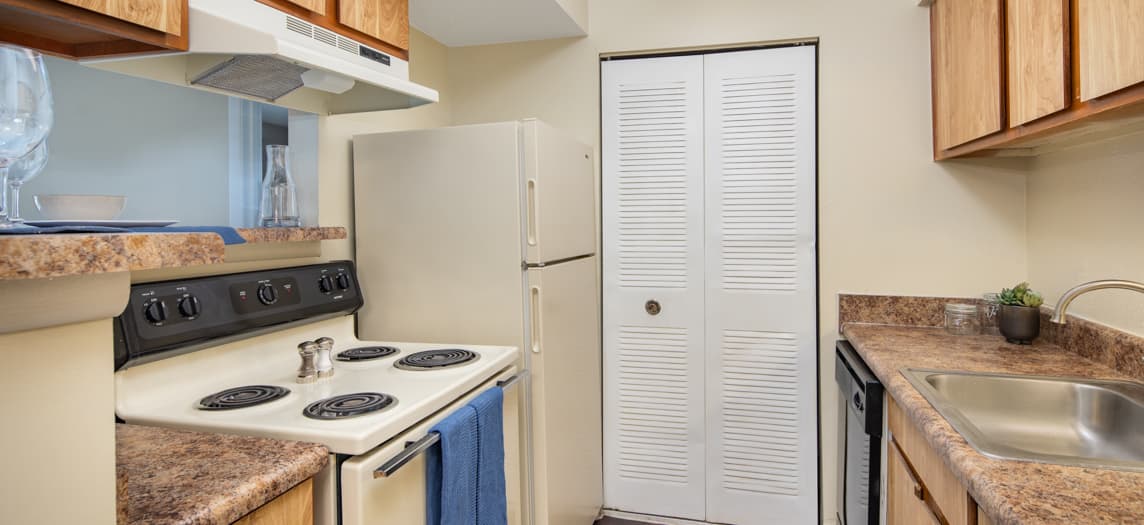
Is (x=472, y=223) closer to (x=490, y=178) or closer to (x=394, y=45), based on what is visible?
(x=490, y=178)

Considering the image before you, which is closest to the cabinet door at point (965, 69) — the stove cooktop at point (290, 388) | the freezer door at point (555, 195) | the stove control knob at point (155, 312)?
the freezer door at point (555, 195)

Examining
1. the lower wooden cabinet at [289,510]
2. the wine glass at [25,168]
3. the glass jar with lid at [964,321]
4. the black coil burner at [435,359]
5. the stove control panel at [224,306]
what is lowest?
the lower wooden cabinet at [289,510]

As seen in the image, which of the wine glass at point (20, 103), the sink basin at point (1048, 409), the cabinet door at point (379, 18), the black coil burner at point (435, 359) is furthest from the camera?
the black coil burner at point (435, 359)

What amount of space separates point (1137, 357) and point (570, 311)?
64.1 inches

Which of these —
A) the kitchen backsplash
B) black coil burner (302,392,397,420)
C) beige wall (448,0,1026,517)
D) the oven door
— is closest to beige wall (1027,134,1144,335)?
the kitchen backsplash

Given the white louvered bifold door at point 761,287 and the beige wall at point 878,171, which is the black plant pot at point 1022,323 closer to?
the beige wall at point 878,171

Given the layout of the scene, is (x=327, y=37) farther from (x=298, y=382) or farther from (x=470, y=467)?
(x=470, y=467)

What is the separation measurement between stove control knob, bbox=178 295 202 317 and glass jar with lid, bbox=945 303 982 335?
2435mm

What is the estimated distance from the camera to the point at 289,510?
104cm

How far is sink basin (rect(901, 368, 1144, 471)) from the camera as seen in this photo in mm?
1384

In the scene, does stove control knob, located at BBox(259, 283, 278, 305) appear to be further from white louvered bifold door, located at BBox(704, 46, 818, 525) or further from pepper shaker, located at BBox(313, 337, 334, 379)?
white louvered bifold door, located at BBox(704, 46, 818, 525)

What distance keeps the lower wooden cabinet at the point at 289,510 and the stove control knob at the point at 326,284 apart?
92cm

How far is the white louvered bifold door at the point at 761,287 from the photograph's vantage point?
255 cm

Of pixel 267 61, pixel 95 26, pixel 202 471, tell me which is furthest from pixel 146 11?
pixel 202 471
